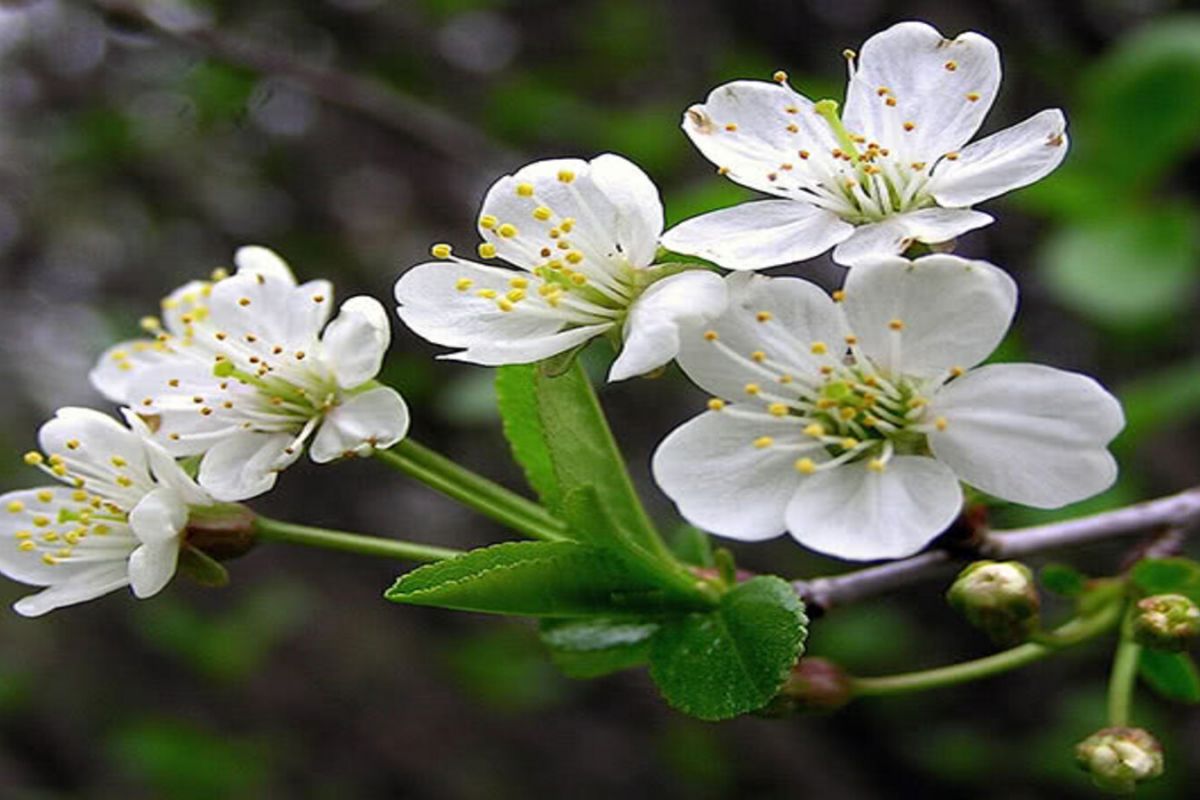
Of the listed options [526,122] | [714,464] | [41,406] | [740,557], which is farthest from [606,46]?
[714,464]

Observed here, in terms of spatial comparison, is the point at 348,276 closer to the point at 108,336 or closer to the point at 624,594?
the point at 108,336

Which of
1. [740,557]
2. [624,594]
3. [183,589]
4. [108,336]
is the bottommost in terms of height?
[183,589]

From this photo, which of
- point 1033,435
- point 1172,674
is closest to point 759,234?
point 1033,435

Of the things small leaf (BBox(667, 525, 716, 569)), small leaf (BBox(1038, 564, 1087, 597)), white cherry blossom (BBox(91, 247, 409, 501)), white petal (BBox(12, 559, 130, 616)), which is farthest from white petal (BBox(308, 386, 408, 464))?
small leaf (BBox(1038, 564, 1087, 597))

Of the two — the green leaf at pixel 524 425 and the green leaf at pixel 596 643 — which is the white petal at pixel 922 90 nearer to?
the green leaf at pixel 524 425

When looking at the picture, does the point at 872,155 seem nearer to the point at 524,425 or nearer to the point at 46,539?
the point at 524,425
